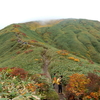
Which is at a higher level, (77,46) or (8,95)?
(8,95)

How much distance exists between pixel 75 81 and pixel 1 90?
8.08 metres

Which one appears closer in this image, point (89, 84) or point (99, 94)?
point (99, 94)

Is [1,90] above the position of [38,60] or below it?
above

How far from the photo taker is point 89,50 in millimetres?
90250

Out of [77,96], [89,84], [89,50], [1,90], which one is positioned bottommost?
[89,50]

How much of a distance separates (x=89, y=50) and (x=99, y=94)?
285 ft

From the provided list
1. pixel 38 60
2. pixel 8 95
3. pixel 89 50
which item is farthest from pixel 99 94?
pixel 89 50

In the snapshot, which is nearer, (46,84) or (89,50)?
(46,84)

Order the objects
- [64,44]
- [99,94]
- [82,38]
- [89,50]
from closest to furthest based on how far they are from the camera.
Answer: [99,94]
[89,50]
[64,44]
[82,38]

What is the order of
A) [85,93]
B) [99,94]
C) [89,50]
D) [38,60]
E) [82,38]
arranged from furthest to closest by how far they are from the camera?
[82,38] < [89,50] < [38,60] < [85,93] < [99,94]

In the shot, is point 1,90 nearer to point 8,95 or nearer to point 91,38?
point 8,95

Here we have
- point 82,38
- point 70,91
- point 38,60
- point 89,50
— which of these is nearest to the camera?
point 70,91

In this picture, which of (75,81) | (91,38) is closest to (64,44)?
(91,38)

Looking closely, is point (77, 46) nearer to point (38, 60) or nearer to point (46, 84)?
point (38, 60)
